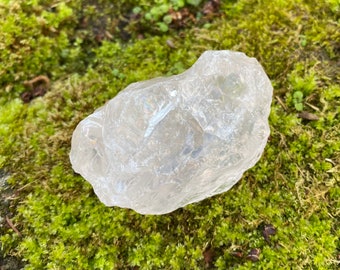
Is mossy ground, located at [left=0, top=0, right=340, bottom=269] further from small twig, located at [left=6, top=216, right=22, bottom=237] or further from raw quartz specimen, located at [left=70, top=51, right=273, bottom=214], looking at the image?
raw quartz specimen, located at [left=70, top=51, right=273, bottom=214]

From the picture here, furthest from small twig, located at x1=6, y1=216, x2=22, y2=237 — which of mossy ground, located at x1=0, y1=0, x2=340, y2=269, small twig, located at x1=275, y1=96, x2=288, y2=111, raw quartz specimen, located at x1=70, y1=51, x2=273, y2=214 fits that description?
small twig, located at x1=275, y1=96, x2=288, y2=111

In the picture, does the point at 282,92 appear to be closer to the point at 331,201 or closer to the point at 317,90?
the point at 317,90

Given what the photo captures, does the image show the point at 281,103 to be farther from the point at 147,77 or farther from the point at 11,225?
the point at 11,225

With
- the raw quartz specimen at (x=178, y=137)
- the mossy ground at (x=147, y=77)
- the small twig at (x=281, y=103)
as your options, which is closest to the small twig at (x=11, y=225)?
the mossy ground at (x=147, y=77)

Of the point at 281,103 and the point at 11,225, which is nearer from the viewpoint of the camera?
the point at 11,225

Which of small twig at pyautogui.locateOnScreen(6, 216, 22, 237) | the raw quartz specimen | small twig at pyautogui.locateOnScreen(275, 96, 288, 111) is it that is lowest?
small twig at pyautogui.locateOnScreen(6, 216, 22, 237)

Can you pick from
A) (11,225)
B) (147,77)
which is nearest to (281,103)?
(147,77)
